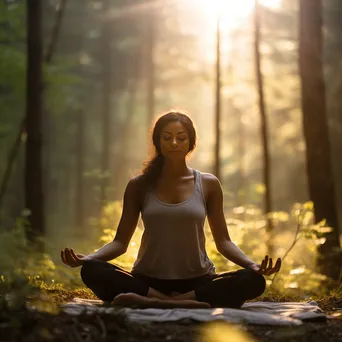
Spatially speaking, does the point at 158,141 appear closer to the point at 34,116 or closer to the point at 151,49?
the point at 34,116

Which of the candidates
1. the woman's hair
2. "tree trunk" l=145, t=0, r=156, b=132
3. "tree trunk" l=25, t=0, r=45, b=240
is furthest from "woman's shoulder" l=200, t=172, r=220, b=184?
"tree trunk" l=145, t=0, r=156, b=132

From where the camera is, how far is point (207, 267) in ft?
17.0

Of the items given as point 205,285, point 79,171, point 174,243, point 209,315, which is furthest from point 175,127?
point 79,171

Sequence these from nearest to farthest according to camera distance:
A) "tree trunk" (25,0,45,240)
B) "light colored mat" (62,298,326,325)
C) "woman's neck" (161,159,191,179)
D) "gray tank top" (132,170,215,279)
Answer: "light colored mat" (62,298,326,325)
"gray tank top" (132,170,215,279)
"woman's neck" (161,159,191,179)
"tree trunk" (25,0,45,240)

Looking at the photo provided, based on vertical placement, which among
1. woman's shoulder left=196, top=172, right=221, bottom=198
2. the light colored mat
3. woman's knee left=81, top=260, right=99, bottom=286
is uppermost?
woman's shoulder left=196, top=172, right=221, bottom=198

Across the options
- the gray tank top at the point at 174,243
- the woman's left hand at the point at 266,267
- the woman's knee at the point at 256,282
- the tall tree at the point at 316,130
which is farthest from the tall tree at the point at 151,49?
the woman's left hand at the point at 266,267

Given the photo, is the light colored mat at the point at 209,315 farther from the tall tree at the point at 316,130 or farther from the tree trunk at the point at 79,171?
the tree trunk at the point at 79,171

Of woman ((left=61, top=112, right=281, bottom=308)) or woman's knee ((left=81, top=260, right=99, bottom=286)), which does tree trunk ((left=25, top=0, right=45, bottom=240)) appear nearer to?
woman ((left=61, top=112, right=281, bottom=308))

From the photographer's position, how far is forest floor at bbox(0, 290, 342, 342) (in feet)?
12.0

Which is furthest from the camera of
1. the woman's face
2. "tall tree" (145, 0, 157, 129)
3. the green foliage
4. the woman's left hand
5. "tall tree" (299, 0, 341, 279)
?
"tall tree" (145, 0, 157, 129)

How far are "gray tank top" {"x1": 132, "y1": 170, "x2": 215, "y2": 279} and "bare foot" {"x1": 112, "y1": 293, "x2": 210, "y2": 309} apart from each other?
0.35 m

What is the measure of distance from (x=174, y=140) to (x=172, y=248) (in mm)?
938

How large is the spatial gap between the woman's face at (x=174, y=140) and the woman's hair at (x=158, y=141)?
41 mm

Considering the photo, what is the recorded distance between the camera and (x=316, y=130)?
8.21 metres
